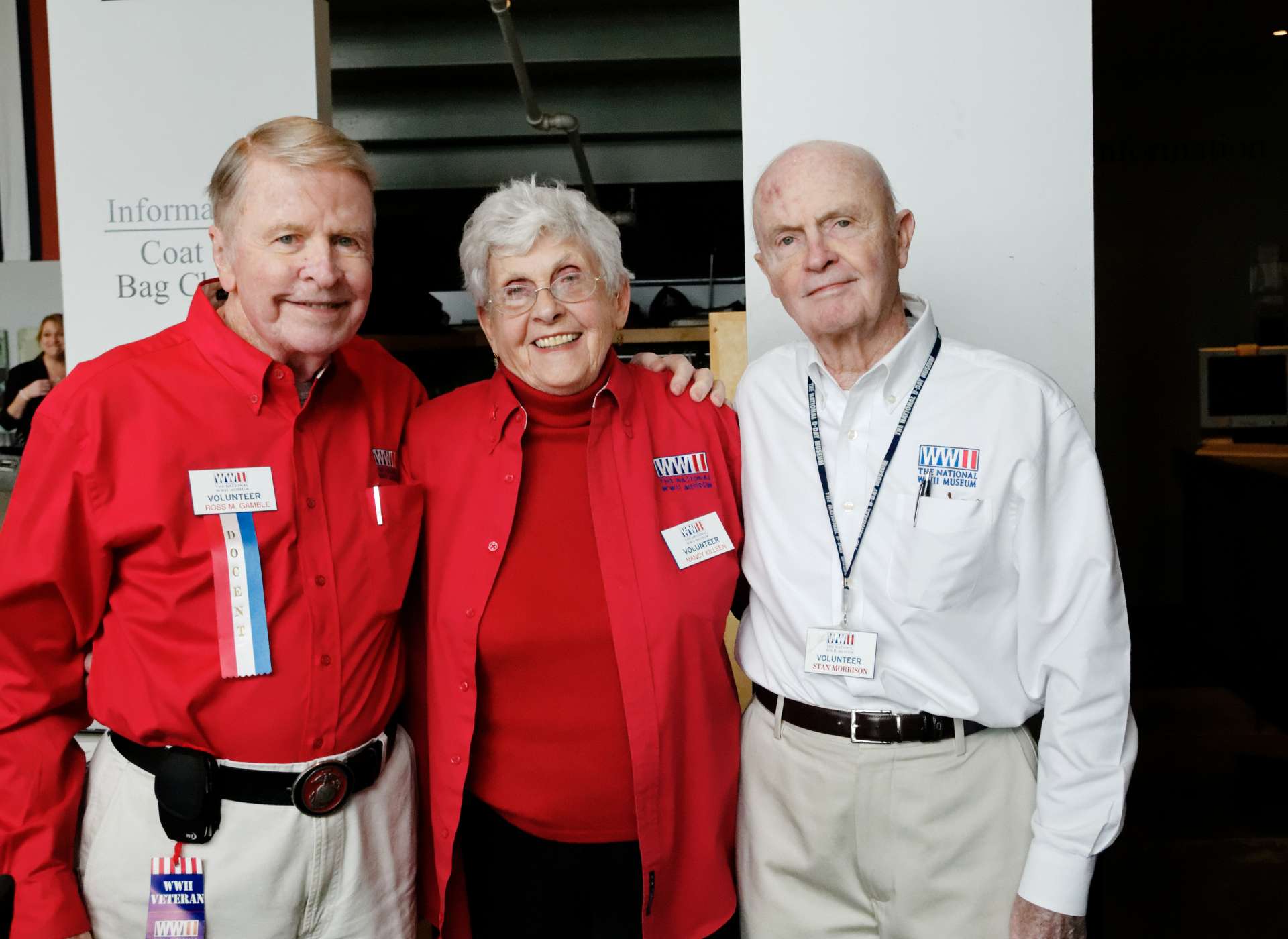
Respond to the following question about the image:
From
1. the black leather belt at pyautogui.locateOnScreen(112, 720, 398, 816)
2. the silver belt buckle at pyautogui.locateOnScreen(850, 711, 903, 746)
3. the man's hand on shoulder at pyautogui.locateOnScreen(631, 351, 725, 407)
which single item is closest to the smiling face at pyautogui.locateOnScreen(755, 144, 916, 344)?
the man's hand on shoulder at pyautogui.locateOnScreen(631, 351, 725, 407)

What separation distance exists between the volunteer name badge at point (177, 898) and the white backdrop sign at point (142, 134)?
1996mm

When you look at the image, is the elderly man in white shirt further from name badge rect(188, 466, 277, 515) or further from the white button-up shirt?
name badge rect(188, 466, 277, 515)

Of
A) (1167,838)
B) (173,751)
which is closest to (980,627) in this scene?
(173,751)

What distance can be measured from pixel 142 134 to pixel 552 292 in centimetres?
193

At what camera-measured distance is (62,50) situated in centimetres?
314

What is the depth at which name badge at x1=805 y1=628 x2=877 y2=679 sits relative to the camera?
1.78m

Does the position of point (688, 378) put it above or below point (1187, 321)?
below

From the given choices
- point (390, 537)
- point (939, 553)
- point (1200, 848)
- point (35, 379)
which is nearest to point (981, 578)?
point (939, 553)

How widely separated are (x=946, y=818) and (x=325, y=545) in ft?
3.96

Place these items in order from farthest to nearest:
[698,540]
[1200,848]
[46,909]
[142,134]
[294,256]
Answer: [1200,848] → [142,134] → [698,540] → [294,256] → [46,909]

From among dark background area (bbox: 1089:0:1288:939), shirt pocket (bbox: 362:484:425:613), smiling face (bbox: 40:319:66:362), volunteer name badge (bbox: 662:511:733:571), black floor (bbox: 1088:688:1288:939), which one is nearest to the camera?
shirt pocket (bbox: 362:484:425:613)

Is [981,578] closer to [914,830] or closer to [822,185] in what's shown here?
[914,830]

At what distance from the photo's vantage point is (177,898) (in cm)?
165

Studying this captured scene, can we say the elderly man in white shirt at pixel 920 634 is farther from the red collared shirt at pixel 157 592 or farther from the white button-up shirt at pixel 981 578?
the red collared shirt at pixel 157 592
